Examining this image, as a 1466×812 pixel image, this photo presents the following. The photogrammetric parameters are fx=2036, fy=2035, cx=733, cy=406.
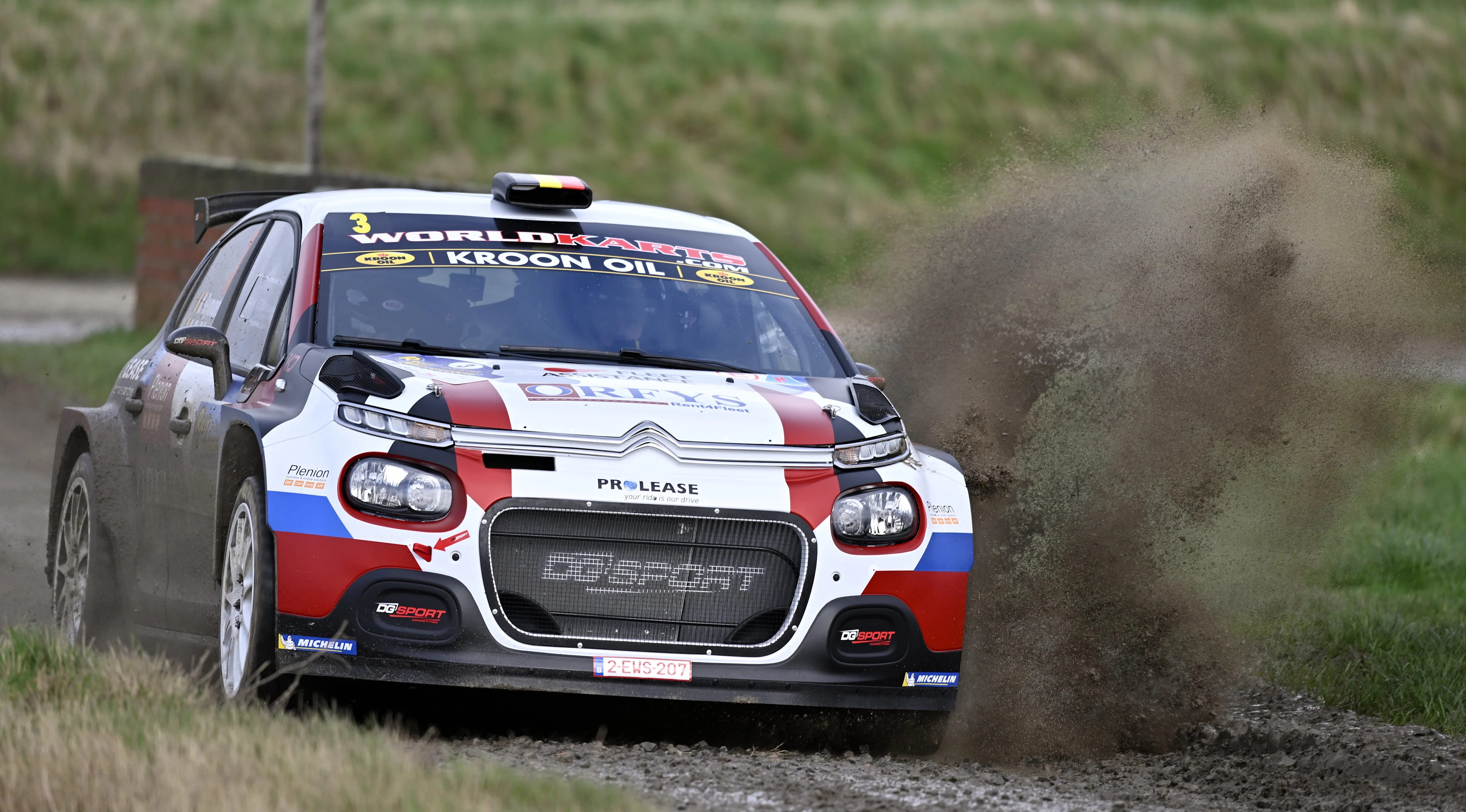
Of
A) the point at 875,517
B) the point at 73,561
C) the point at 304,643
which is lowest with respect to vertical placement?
the point at 73,561

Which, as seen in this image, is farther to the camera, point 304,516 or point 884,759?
point 884,759

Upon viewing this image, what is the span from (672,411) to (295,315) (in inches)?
52.3

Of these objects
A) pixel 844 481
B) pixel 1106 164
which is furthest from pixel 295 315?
pixel 1106 164

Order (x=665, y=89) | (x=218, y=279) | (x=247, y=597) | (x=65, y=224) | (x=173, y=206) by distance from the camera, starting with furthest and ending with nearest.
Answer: (x=665, y=89) < (x=65, y=224) < (x=173, y=206) < (x=218, y=279) < (x=247, y=597)

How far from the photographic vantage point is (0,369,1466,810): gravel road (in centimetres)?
505

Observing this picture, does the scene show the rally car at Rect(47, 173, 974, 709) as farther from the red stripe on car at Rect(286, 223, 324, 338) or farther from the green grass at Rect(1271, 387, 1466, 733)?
the green grass at Rect(1271, 387, 1466, 733)

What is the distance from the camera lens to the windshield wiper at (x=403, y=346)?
6.19 metres

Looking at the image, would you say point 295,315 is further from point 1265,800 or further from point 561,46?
point 561,46

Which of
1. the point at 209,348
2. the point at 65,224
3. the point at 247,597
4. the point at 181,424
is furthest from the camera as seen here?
the point at 65,224

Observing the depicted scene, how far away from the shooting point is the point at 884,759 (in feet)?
19.2

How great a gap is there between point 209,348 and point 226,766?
2233 millimetres

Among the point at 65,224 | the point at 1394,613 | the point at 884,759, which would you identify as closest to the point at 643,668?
the point at 884,759

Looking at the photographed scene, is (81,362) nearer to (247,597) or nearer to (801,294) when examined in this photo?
(801,294)

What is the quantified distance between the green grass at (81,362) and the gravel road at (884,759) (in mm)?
8181
